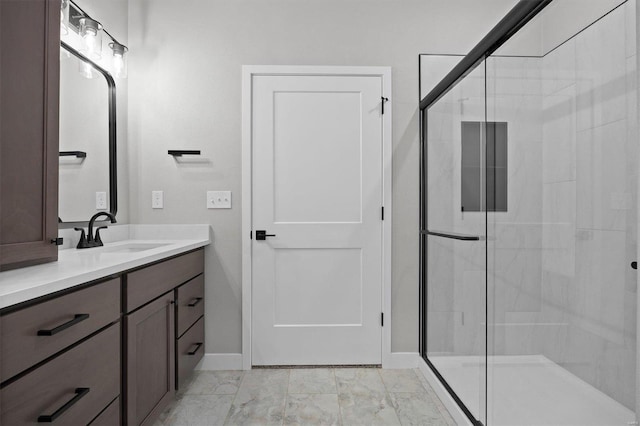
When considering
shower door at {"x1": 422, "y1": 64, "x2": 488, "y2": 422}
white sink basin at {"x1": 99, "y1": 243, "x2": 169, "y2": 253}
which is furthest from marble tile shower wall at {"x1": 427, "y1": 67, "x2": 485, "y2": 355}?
white sink basin at {"x1": 99, "y1": 243, "x2": 169, "y2": 253}

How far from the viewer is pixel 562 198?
3.94 feet

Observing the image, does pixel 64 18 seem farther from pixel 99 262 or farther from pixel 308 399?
pixel 308 399

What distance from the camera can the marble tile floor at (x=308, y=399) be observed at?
76.0 inches

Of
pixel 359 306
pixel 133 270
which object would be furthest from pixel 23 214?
pixel 359 306

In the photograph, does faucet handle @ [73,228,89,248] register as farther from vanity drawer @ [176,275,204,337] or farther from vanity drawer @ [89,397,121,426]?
vanity drawer @ [89,397,121,426]

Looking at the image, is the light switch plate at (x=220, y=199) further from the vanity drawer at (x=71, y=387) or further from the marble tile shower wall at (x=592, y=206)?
the marble tile shower wall at (x=592, y=206)

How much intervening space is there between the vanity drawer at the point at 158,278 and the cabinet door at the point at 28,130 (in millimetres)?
304

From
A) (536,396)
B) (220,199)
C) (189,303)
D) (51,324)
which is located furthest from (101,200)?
(536,396)

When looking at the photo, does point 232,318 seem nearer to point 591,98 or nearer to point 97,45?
point 97,45

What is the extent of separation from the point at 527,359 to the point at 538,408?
0.53 ft

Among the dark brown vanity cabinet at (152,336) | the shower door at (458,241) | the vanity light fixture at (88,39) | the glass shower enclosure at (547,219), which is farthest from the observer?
the vanity light fixture at (88,39)

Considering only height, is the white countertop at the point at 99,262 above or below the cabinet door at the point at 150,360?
above

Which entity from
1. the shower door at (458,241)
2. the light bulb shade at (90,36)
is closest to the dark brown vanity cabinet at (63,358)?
the light bulb shade at (90,36)

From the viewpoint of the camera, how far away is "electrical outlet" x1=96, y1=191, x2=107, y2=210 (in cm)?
220
